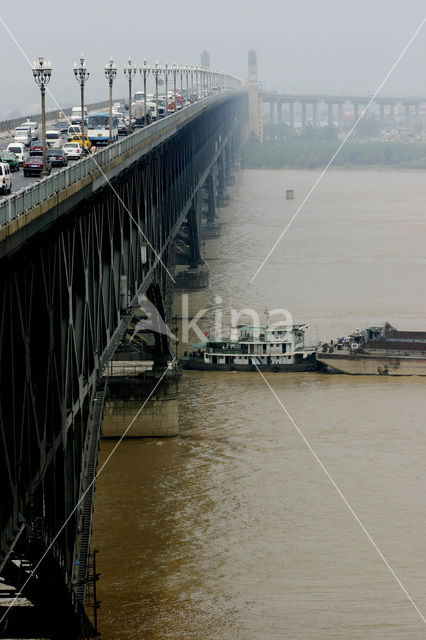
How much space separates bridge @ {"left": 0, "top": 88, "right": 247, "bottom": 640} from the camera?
18.3 metres

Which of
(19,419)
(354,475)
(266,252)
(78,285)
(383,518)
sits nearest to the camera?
(19,419)

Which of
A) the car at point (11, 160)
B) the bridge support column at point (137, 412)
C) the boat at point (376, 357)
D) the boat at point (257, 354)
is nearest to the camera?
the car at point (11, 160)

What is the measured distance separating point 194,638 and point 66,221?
30.6 feet

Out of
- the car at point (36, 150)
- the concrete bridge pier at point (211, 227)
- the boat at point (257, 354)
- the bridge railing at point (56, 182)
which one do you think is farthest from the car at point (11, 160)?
the concrete bridge pier at point (211, 227)

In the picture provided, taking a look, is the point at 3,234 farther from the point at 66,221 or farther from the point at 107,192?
the point at 107,192

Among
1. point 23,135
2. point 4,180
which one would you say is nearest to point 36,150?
point 23,135

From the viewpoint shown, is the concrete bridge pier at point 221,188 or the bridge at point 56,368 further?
the concrete bridge pier at point 221,188

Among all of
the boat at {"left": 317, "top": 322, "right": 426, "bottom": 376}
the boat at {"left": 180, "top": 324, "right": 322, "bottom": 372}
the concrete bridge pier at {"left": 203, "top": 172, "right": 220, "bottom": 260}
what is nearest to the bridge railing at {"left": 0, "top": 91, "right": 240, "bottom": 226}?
the boat at {"left": 180, "top": 324, "right": 322, "bottom": 372}

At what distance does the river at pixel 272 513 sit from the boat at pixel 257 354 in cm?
67

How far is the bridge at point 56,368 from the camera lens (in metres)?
18.3

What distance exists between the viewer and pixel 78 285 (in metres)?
24.9

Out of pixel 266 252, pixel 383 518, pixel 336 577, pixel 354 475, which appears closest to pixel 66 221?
pixel 336 577

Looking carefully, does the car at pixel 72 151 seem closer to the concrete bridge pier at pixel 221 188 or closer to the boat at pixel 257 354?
the boat at pixel 257 354

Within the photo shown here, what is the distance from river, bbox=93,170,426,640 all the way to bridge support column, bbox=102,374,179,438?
572 millimetres
